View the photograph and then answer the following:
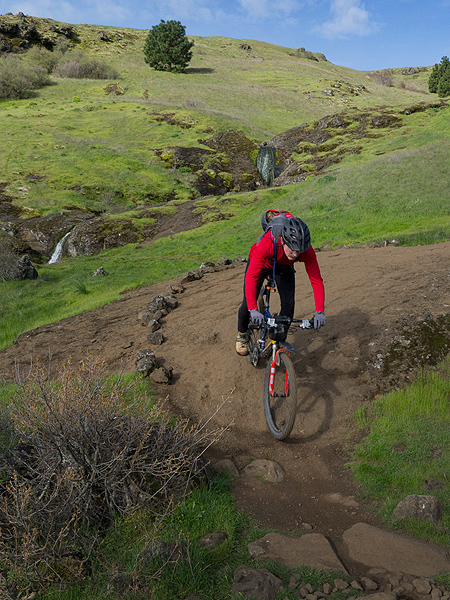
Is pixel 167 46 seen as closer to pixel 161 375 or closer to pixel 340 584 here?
pixel 161 375

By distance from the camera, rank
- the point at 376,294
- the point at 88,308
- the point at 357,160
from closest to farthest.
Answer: the point at 376,294, the point at 88,308, the point at 357,160

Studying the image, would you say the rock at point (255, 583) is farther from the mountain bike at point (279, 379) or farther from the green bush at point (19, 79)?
the green bush at point (19, 79)

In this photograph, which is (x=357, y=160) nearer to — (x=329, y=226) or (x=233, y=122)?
(x=329, y=226)

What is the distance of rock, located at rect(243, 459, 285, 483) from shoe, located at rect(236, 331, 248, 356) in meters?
2.11

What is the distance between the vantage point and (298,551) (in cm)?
351

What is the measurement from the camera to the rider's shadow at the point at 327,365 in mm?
5820

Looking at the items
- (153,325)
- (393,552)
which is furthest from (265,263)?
(153,325)

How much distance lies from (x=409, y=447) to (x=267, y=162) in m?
37.8

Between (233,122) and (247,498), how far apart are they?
2101 inches

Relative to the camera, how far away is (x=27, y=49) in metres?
78.4

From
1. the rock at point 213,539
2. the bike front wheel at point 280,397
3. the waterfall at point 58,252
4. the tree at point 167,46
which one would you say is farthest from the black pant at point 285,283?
the tree at point 167,46

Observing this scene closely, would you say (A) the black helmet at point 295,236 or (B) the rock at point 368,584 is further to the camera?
(A) the black helmet at point 295,236

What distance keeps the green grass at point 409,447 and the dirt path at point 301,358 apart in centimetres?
23

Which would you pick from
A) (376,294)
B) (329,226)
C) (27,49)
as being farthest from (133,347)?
(27,49)
